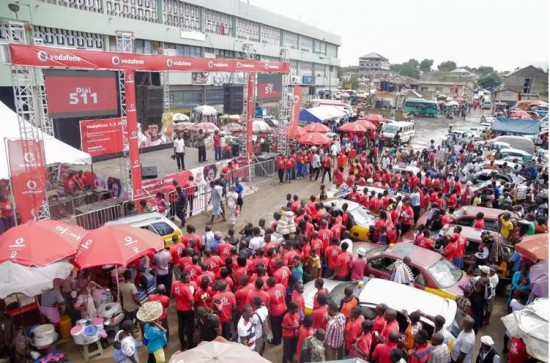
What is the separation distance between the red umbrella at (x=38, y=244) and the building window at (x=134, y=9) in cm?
2927

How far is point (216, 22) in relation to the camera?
44.5m

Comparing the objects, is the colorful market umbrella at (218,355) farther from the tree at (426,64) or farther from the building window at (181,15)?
the tree at (426,64)

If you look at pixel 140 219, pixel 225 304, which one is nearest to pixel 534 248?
pixel 225 304

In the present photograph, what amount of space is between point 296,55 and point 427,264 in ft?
187

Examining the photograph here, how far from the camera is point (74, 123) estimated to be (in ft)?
70.9

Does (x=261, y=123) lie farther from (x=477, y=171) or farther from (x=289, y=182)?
(x=477, y=171)

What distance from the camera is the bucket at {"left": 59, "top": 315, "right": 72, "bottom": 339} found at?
25.3ft

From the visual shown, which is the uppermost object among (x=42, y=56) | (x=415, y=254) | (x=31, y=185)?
(x=42, y=56)

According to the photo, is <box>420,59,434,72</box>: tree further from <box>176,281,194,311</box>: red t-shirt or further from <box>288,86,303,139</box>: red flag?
<box>176,281,194,311</box>: red t-shirt

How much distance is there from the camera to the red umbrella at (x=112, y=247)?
274 inches

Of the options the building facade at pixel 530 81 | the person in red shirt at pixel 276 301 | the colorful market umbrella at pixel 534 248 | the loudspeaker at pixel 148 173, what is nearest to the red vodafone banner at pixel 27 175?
the loudspeaker at pixel 148 173

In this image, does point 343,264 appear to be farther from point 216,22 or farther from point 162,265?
point 216,22

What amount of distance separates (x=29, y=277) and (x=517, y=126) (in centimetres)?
3352

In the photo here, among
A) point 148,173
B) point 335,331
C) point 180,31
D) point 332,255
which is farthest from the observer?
point 180,31
